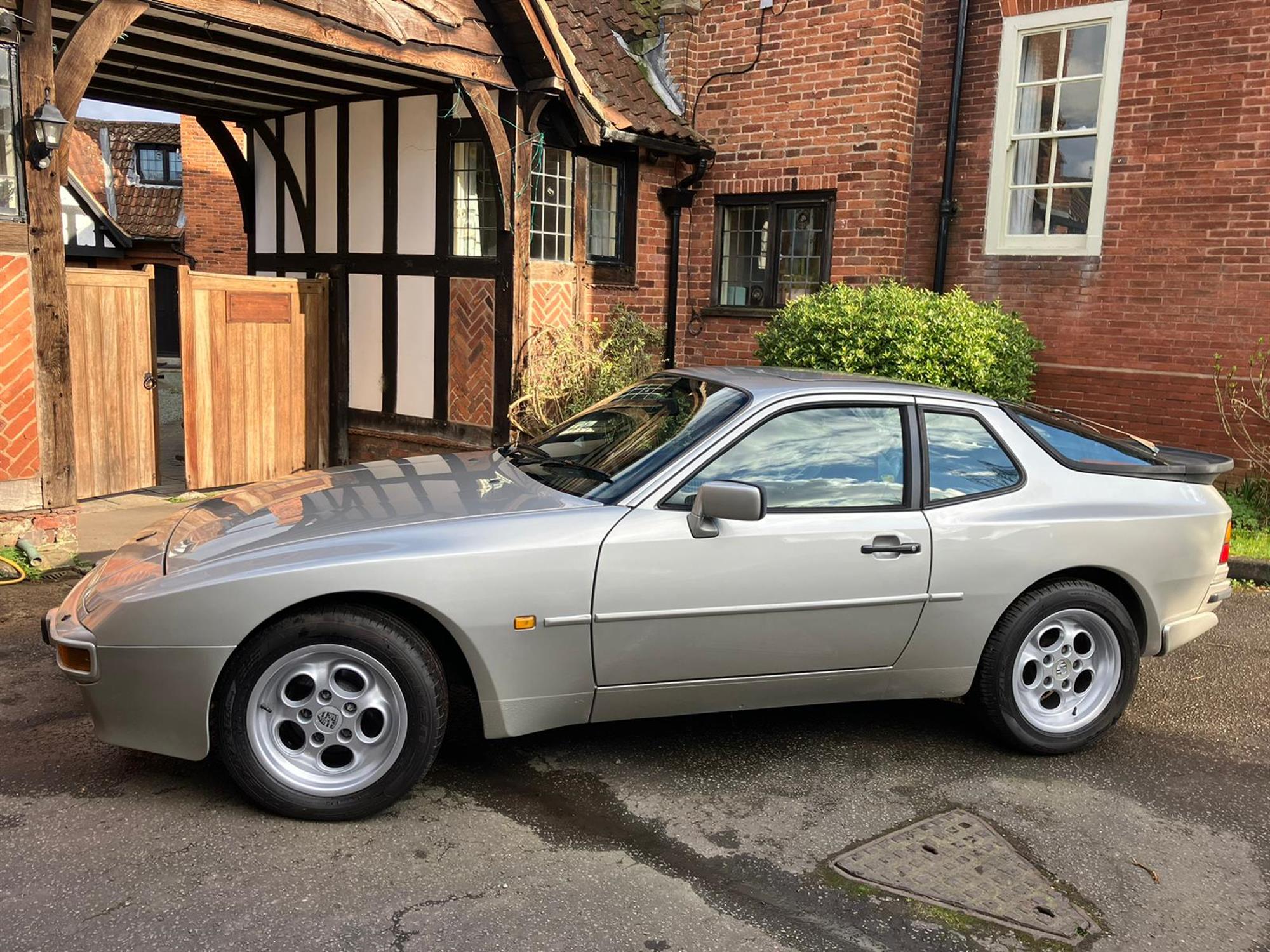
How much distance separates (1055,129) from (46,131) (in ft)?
27.8

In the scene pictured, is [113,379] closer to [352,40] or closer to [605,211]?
[352,40]

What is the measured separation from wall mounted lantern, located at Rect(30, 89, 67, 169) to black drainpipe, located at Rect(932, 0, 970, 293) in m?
7.83

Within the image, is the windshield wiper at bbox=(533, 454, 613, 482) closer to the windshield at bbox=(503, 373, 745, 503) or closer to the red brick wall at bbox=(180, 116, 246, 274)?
the windshield at bbox=(503, 373, 745, 503)

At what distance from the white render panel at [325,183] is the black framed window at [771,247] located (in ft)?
13.8

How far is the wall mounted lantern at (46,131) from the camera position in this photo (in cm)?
639

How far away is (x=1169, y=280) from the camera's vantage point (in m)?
9.27

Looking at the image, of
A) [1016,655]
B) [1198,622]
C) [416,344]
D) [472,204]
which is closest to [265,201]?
[416,344]

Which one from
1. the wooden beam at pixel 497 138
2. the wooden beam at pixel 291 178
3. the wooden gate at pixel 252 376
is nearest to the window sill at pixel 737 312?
the wooden beam at pixel 497 138

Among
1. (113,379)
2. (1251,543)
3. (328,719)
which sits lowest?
(1251,543)

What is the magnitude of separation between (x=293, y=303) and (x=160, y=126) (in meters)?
20.8

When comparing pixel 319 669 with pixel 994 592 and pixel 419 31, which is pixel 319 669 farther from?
pixel 419 31

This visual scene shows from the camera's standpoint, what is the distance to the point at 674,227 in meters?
11.8

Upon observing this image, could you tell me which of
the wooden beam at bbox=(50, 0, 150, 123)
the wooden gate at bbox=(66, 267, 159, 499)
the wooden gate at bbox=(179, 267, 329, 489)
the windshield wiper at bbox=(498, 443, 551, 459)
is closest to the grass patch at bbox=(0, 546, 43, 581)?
the wooden gate at bbox=(66, 267, 159, 499)

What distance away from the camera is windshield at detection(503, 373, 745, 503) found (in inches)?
159
